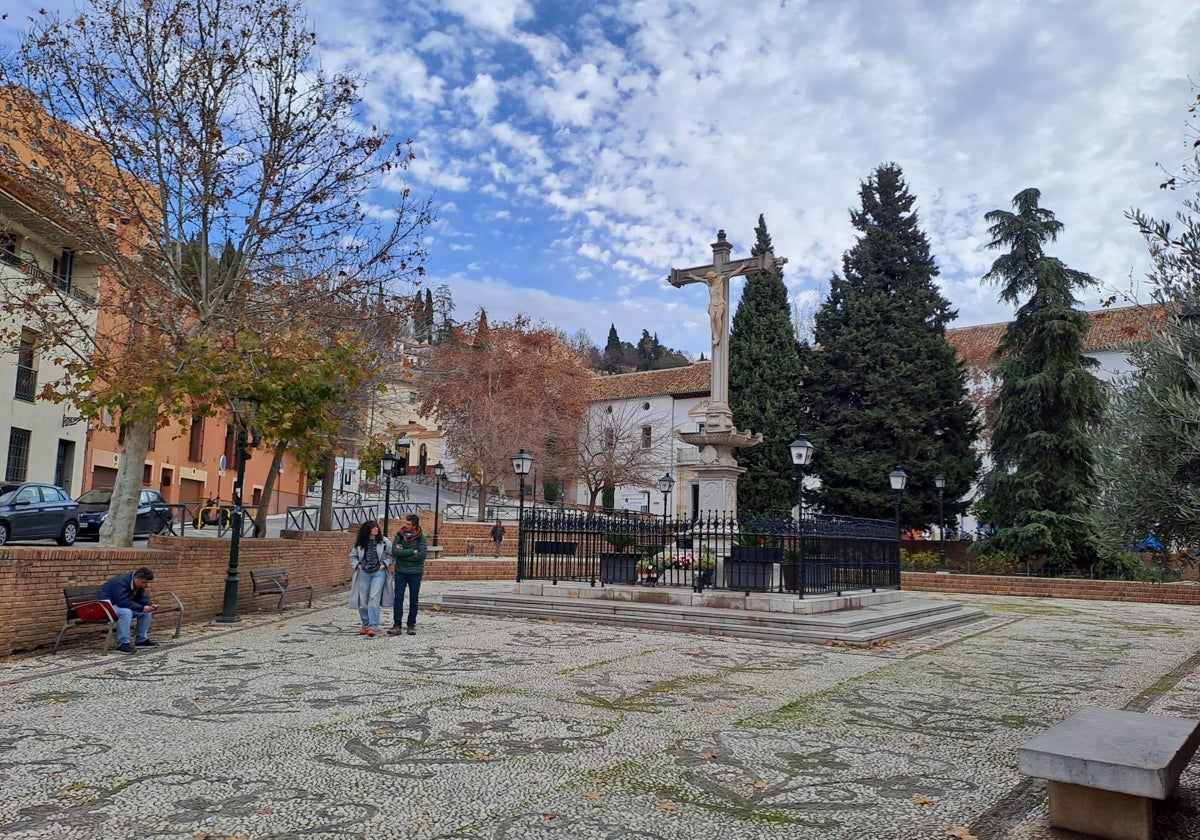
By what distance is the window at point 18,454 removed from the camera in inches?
965

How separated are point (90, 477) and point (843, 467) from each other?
26096mm

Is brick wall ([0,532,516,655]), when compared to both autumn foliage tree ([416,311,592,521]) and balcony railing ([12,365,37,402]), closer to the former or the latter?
balcony railing ([12,365,37,402])

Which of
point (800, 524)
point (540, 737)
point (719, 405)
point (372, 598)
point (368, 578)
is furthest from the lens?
point (719, 405)

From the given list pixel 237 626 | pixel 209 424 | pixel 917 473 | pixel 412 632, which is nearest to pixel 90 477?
pixel 209 424

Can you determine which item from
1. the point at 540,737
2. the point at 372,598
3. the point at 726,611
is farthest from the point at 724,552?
the point at 540,737

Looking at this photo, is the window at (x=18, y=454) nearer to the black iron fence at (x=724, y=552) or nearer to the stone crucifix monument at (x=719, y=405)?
the black iron fence at (x=724, y=552)

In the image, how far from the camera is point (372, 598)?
1177cm

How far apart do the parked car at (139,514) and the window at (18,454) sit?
383 cm

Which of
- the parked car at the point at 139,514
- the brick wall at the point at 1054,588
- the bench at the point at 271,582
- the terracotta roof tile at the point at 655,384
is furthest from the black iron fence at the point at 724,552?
the terracotta roof tile at the point at 655,384

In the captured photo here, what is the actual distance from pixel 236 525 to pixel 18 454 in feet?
54.3

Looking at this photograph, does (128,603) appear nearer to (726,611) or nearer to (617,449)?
(726,611)

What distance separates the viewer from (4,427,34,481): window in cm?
2452

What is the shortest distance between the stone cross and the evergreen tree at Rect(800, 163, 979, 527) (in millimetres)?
16408

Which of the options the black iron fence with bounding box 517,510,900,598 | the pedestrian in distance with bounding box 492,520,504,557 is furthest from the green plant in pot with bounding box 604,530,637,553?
the pedestrian in distance with bounding box 492,520,504,557
